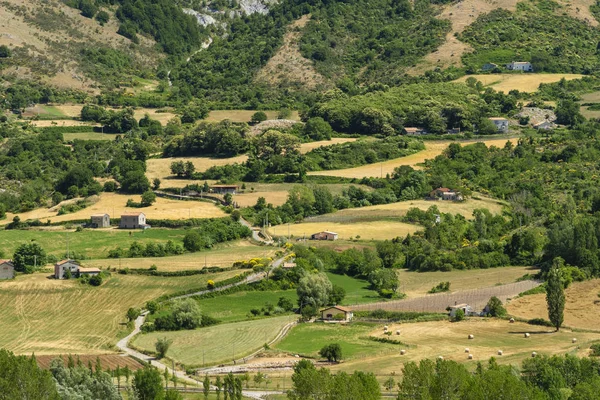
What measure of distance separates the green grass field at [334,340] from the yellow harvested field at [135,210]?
35067 mm

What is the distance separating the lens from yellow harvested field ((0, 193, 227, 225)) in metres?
117

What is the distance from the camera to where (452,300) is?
90.1 metres

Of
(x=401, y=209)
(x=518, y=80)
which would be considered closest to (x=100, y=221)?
(x=401, y=209)

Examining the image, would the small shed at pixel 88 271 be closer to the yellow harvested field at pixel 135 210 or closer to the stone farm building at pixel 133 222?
the stone farm building at pixel 133 222

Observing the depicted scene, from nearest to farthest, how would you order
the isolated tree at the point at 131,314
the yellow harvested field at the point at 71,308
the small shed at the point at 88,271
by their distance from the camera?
the yellow harvested field at the point at 71,308, the isolated tree at the point at 131,314, the small shed at the point at 88,271

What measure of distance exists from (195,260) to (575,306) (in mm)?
28163

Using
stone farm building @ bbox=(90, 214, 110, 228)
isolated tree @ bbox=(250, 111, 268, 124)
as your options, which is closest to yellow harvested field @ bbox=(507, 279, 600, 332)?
stone farm building @ bbox=(90, 214, 110, 228)

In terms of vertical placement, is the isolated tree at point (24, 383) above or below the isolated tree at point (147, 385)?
above

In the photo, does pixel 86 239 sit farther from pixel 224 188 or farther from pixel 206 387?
pixel 206 387

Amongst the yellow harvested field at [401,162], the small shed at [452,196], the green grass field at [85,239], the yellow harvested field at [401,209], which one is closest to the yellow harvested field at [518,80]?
the yellow harvested field at [401,162]

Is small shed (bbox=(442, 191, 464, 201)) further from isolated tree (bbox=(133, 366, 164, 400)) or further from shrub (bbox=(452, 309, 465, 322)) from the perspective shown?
isolated tree (bbox=(133, 366, 164, 400))

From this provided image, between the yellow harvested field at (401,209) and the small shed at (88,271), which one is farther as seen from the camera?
the yellow harvested field at (401,209)

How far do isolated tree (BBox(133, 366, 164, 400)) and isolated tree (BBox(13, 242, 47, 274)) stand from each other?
33.4 metres

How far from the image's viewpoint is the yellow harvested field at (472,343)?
2881 inches
